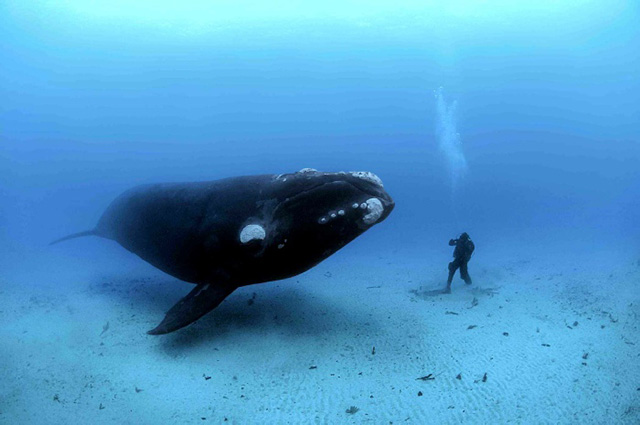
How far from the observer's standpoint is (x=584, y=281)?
9961mm

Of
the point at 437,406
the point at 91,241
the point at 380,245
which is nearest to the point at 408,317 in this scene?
the point at 437,406

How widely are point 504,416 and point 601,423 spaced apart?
1.08 m

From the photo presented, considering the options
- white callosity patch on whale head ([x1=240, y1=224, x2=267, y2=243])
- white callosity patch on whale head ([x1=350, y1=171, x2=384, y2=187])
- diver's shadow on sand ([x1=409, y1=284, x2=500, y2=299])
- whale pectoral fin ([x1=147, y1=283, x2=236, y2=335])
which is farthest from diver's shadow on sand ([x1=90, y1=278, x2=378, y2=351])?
white callosity patch on whale head ([x1=350, y1=171, x2=384, y2=187])

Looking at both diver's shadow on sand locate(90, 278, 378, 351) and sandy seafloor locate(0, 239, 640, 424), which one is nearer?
sandy seafloor locate(0, 239, 640, 424)

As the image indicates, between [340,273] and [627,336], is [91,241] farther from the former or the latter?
[627,336]

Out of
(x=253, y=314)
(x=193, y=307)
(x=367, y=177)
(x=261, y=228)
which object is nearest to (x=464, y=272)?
(x=367, y=177)

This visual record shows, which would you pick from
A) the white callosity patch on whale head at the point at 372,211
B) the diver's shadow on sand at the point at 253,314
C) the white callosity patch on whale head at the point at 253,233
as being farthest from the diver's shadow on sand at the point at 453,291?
the white callosity patch on whale head at the point at 253,233

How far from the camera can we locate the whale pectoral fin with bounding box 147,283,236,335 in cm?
571

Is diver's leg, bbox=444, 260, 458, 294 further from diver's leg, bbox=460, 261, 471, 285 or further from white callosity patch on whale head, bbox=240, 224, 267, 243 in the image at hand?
white callosity patch on whale head, bbox=240, 224, 267, 243

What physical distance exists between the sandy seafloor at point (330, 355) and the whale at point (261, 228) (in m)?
0.96

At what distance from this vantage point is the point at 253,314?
746 centimetres

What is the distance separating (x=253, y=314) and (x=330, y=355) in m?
2.25

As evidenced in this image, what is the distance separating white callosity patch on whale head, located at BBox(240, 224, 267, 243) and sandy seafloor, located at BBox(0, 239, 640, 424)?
1.95 metres

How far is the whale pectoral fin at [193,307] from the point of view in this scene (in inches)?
225
